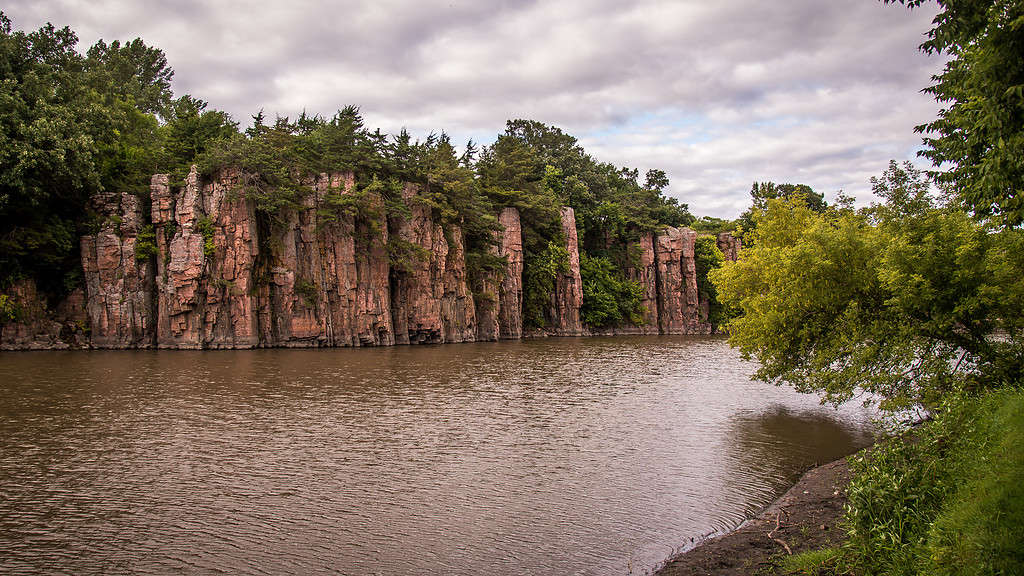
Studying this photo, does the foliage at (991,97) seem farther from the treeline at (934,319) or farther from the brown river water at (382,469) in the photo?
the brown river water at (382,469)

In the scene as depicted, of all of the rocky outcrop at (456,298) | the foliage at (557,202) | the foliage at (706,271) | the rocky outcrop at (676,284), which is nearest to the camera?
the rocky outcrop at (456,298)

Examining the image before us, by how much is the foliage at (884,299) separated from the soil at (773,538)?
5.86m

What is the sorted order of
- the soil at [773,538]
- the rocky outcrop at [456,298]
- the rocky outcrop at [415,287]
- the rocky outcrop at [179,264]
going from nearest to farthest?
the soil at [773,538] < the rocky outcrop at [179,264] < the rocky outcrop at [415,287] < the rocky outcrop at [456,298]

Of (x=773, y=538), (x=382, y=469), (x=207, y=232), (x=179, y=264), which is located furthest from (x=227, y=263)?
(x=773, y=538)

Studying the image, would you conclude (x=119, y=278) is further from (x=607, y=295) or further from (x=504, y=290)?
(x=607, y=295)

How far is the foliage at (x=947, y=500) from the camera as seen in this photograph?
6.48m

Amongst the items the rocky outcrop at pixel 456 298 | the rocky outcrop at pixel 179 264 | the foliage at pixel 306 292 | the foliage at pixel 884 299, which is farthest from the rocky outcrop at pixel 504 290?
the foliage at pixel 884 299

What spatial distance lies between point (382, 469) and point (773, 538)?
893 cm

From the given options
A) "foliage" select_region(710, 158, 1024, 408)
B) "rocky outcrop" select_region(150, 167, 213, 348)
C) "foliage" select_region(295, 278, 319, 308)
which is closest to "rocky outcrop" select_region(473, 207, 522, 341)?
"foliage" select_region(295, 278, 319, 308)

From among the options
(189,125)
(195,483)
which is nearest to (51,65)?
(189,125)

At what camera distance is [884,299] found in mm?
18625

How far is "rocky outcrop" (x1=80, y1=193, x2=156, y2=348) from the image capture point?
148 ft

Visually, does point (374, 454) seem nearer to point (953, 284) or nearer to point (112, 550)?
point (112, 550)

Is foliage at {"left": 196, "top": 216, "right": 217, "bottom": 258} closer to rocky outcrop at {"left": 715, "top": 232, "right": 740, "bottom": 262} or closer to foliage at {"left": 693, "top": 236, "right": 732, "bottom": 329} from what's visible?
foliage at {"left": 693, "top": 236, "right": 732, "bottom": 329}
